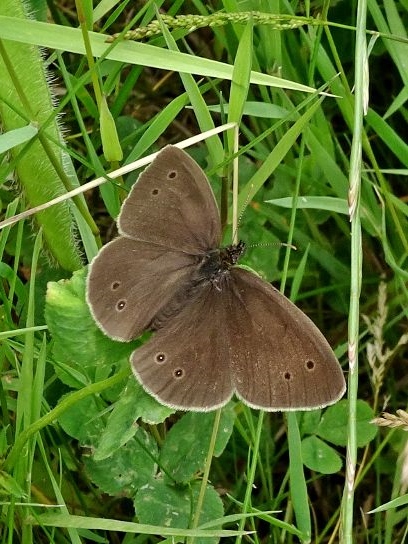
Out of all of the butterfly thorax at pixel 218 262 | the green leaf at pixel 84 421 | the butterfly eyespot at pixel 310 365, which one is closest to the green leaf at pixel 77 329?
the green leaf at pixel 84 421

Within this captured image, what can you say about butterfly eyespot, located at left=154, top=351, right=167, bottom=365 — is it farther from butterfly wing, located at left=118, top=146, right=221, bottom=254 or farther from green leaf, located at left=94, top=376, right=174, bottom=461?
butterfly wing, located at left=118, top=146, right=221, bottom=254

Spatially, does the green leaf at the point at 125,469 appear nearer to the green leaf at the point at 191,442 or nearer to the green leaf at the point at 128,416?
the green leaf at the point at 191,442

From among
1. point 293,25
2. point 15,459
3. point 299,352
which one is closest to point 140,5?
point 293,25

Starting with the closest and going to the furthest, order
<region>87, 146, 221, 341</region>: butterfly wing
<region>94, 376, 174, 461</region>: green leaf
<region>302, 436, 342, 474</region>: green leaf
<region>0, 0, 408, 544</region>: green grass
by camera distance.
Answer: <region>94, 376, 174, 461</region>: green leaf, <region>0, 0, 408, 544</region>: green grass, <region>87, 146, 221, 341</region>: butterfly wing, <region>302, 436, 342, 474</region>: green leaf

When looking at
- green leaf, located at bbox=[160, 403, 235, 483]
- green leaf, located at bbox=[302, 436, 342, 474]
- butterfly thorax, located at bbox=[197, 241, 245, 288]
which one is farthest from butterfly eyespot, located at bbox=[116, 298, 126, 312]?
green leaf, located at bbox=[302, 436, 342, 474]

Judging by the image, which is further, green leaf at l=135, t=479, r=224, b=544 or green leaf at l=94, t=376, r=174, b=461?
green leaf at l=135, t=479, r=224, b=544

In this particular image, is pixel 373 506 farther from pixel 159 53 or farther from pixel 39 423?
pixel 159 53
